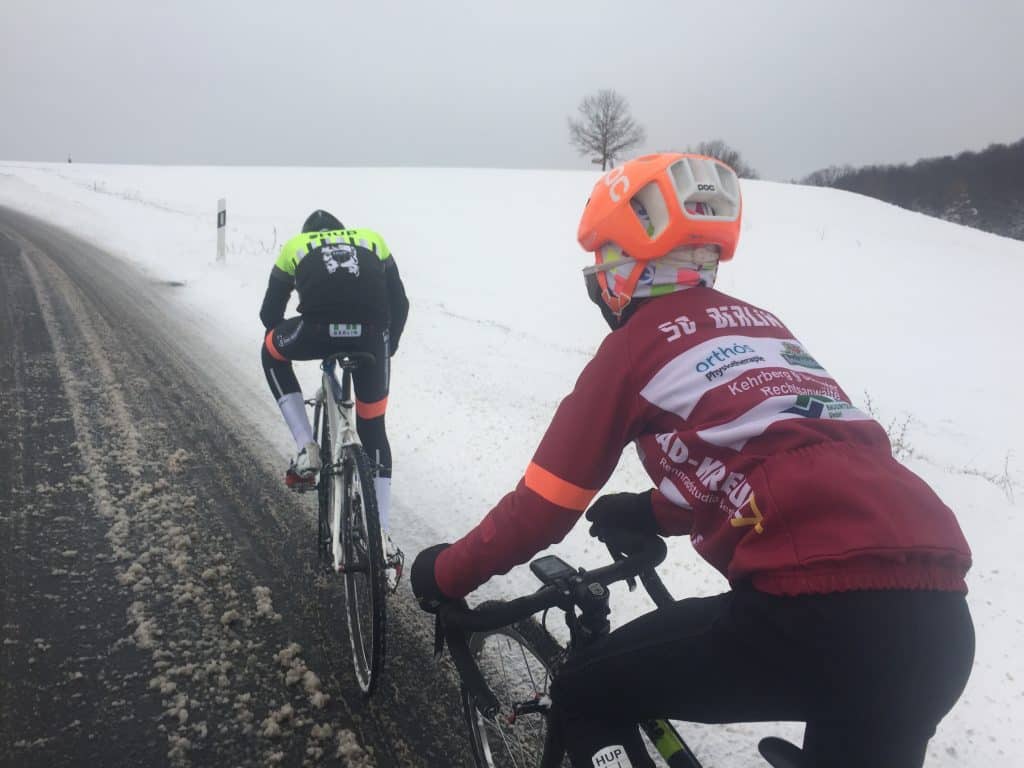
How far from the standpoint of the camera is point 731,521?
1370 millimetres

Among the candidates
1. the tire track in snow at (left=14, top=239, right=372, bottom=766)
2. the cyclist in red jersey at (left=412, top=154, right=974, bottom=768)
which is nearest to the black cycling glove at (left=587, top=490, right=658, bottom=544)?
the cyclist in red jersey at (left=412, top=154, right=974, bottom=768)

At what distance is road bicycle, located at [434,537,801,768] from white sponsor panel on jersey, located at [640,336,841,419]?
0.59 metres

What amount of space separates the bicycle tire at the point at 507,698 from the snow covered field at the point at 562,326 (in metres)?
0.72

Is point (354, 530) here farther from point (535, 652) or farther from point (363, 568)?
point (535, 652)

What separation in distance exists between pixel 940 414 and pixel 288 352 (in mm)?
8865

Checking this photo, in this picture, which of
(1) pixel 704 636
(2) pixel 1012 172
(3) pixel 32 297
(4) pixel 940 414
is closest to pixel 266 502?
(1) pixel 704 636

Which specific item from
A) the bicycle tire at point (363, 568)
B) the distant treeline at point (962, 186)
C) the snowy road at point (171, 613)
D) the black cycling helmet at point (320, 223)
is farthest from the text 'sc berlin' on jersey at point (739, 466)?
the distant treeline at point (962, 186)

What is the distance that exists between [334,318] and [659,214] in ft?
7.72

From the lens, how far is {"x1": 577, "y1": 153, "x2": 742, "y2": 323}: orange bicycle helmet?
1.64 meters

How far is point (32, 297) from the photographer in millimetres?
8820

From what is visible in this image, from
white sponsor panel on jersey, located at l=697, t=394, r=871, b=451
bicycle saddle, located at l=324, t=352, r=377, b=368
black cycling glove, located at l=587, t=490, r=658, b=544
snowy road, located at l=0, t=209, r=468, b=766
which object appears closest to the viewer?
white sponsor panel on jersey, located at l=697, t=394, r=871, b=451

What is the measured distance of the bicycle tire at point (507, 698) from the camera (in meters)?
2.38

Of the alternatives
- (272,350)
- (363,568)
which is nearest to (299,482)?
(272,350)

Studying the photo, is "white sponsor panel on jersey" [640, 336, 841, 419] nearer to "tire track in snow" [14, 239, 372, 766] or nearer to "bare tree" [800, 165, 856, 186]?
"tire track in snow" [14, 239, 372, 766]
